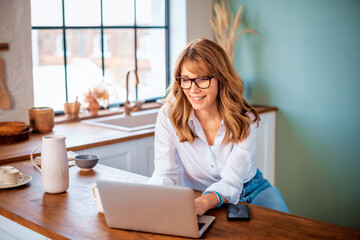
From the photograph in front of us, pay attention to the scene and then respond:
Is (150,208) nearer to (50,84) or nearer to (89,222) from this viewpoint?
(89,222)

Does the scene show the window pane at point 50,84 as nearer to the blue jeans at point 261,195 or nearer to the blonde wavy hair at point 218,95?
the blonde wavy hair at point 218,95

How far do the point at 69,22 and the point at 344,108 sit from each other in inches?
90.1

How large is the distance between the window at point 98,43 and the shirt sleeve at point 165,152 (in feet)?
5.01

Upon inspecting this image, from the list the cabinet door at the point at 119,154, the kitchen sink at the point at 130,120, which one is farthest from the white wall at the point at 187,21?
the cabinet door at the point at 119,154

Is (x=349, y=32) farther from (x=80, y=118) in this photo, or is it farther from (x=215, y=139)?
(x=80, y=118)

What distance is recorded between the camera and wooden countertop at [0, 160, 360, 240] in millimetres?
1556

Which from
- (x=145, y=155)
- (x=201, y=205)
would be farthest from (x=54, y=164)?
(x=145, y=155)

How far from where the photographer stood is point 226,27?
419cm

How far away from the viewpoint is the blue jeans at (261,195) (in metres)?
2.21

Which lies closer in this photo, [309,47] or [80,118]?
[80,118]

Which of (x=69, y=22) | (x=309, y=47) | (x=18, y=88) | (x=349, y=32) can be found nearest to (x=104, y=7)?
(x=69, y=22)

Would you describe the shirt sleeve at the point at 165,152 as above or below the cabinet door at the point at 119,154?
above

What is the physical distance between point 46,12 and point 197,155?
186 cm

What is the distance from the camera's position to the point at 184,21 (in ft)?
13.8
